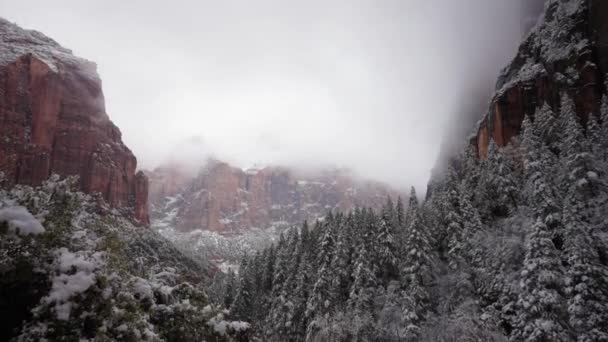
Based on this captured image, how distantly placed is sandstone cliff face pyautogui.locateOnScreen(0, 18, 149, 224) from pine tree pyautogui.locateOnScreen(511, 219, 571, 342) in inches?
3698

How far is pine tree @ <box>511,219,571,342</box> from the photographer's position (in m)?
21.9

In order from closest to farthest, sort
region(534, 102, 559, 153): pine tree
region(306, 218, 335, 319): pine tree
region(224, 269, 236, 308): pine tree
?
region(534, 102, 559, 153): pine tree
region(306, 218, 335, 319): pine tree
region(224, 269, 236, 308): pine tree

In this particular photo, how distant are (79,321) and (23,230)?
1951 millimetres

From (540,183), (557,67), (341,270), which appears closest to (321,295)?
(341,270)

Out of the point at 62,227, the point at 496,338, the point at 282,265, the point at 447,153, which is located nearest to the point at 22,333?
the point at 62,227

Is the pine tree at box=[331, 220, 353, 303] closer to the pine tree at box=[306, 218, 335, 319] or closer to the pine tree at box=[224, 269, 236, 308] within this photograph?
the pine tree at box=[306, 218, 335, 319]

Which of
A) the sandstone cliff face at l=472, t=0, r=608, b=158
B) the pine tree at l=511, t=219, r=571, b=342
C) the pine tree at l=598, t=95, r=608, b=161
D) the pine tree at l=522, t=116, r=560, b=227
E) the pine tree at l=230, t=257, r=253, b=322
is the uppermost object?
the sandstone cliff face at l=472, t=0, r=608, b=158

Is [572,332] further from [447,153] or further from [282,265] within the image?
[447,153]

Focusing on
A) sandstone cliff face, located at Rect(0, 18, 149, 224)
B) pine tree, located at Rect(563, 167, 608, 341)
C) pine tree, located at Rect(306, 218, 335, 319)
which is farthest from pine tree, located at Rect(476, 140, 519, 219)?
sandstone cliff face, located at Rect(0, 18, 149, 224)

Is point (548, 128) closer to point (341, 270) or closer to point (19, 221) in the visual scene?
point (341, 270)

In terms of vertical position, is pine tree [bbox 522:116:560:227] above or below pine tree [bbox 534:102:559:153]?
below

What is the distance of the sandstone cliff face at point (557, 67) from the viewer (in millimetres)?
41250

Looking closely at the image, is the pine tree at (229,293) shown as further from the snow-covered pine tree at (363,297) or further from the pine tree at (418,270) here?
the pine tree at (418,270)

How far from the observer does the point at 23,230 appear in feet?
21.6
